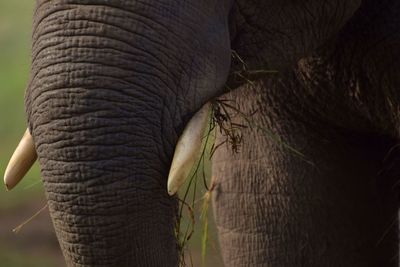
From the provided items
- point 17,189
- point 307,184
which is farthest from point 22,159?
point 17,189

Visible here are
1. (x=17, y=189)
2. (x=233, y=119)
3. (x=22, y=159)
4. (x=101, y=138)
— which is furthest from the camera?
(x=17, y=189)

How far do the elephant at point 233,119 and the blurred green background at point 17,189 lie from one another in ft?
7.96

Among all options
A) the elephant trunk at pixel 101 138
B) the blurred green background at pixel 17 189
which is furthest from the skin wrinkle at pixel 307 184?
the blurred green background at pixel 17 189

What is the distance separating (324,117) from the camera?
219 inches

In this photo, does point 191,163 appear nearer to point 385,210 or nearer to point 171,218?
point 171,218

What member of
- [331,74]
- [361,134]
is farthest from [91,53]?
[361,134]

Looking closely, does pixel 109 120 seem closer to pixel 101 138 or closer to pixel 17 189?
pixel 101 138

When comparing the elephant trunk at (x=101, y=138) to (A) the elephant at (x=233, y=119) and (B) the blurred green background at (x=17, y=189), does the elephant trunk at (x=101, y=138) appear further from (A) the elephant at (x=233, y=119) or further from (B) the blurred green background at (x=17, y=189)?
(B) the blurred green background at (x=17, y=189)

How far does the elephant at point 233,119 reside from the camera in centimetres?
427

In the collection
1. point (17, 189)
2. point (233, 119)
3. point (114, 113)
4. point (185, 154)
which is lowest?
point (185, 154)

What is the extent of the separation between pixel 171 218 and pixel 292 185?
1.40 meters

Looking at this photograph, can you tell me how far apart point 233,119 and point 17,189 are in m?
7.90

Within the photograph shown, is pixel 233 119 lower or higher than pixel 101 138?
higher

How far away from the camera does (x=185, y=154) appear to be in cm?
432
